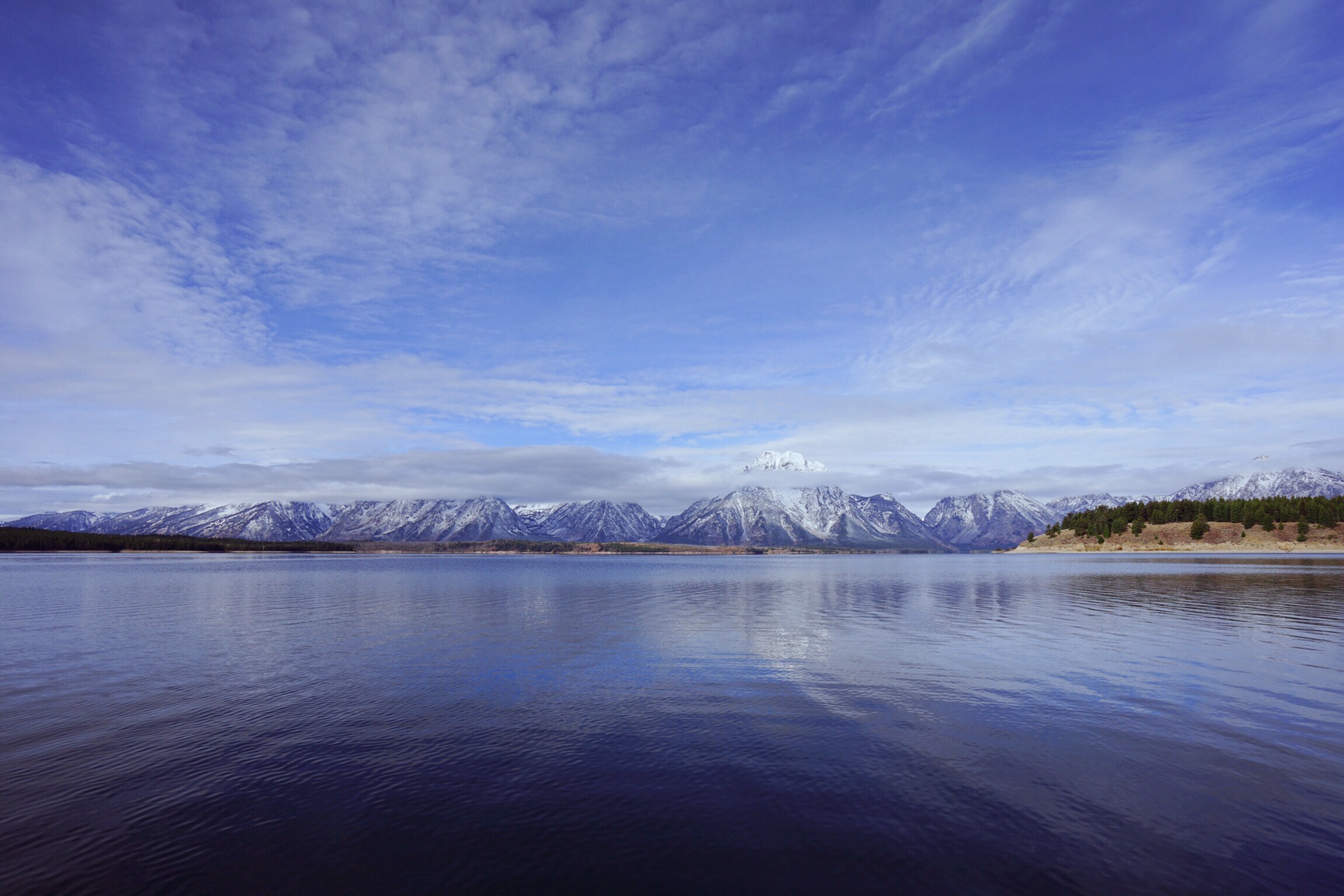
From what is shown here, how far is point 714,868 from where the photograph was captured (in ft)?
57.2

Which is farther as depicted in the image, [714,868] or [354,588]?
[354,588]

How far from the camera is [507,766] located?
81.5ft

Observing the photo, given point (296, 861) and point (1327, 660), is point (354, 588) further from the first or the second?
point (1327, 660)

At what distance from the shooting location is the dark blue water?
17.5 meters

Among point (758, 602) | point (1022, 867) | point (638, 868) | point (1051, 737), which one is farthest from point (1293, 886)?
point (758, 602)

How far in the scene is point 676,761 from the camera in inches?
1002

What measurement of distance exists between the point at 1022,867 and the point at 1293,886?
6746 mm

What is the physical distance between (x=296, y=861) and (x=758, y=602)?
77889 millimetres

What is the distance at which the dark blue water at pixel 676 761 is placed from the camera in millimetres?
17531

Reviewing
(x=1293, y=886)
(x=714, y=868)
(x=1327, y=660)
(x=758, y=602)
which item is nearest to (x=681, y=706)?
(x=714, y=868)

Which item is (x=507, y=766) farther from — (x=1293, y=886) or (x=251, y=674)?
(x=251, y=674)

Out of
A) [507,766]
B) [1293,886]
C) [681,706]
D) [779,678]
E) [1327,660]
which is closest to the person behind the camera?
[1293,886]

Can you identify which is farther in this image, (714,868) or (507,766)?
(507,766)

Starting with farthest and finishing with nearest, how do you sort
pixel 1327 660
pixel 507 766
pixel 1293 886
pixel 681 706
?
1. pixel 1327 660
2. pixel 681 706
3. pixel 507 766
4. pixel 1293 886
